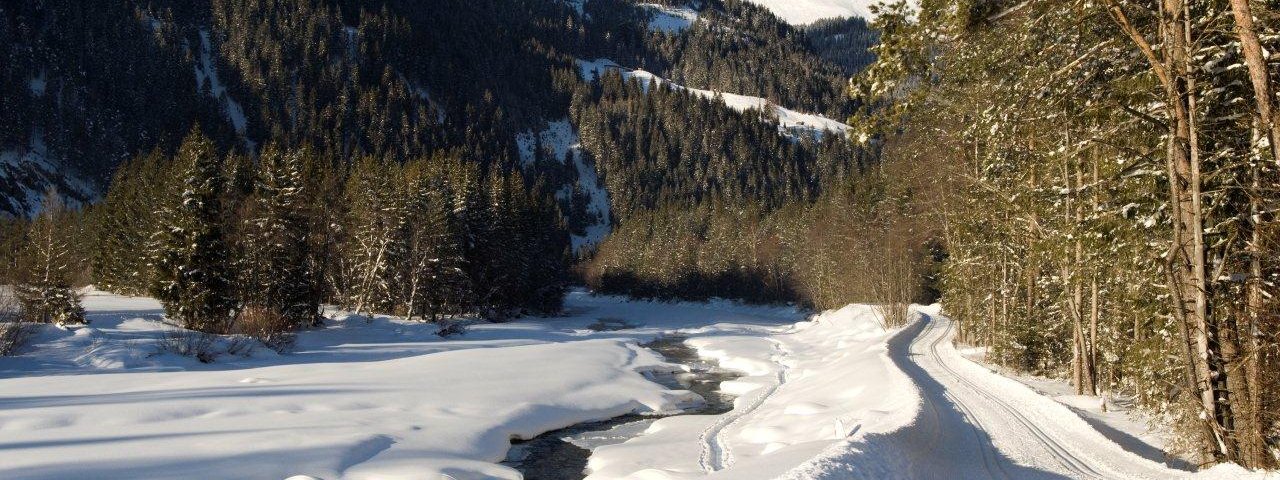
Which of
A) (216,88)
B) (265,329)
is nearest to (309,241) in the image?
(265,329)

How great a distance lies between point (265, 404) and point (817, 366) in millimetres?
18798

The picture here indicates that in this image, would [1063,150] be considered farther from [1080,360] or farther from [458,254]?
[458,254]

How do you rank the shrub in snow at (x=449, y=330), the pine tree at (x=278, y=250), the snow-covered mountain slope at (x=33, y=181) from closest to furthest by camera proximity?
the pine tree at (x=278, y=250) → the shrub in snow at (x=449, y=330) → the snow-covered mountain slope at (x=33, y=181)

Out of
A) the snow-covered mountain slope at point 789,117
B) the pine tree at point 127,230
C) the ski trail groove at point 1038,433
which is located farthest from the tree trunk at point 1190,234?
the snow-covered mountain slope at point 789,117

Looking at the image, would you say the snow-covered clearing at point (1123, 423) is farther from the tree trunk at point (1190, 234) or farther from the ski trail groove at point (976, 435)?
the ski trail groove at point (976, 435)

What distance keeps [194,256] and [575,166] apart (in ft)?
463

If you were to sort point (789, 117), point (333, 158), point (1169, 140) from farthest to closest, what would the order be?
1. point (789, 117)
2. point (333, 158)
3. point (1169, 140)

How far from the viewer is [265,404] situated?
1430 centimetres

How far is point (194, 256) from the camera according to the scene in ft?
94.9

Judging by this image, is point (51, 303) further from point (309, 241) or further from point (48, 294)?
point (309, 241)

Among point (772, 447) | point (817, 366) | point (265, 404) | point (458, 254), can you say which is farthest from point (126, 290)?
point (772, 447)

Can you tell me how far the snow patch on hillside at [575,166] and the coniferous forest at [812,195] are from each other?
242 inches

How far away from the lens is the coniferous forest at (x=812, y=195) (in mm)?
Result: 7191

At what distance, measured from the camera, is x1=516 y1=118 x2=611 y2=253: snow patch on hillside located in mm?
150000
